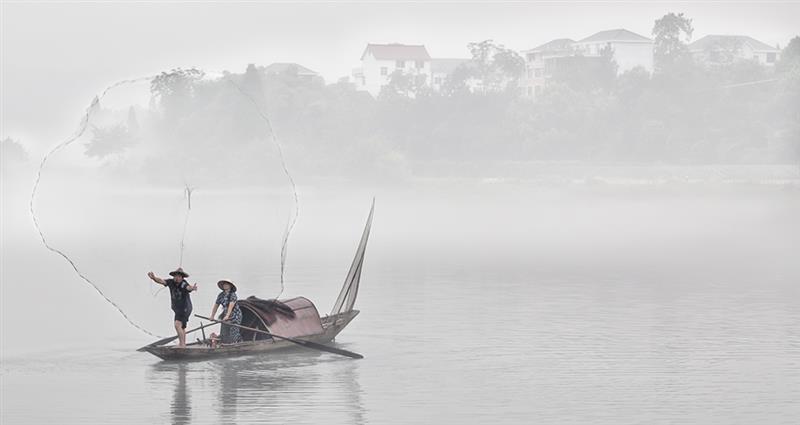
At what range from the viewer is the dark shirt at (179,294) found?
102 ft

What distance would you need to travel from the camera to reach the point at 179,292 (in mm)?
31109

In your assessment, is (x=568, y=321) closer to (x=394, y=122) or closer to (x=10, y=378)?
(x=10, y=378)

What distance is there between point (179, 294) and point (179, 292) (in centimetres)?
4

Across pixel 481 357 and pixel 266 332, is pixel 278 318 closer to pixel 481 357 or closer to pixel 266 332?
pixel 266 332

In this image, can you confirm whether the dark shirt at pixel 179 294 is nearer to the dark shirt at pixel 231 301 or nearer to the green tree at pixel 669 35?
the dark shirt at pixel 231 301

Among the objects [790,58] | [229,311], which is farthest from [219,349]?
[790,58]

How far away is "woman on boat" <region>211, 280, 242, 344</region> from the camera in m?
31.9

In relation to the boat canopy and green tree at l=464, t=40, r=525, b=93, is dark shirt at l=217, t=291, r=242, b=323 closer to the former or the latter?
the boat canopy

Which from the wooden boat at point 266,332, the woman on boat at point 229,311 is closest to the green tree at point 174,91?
the woman on boat at point 229,311

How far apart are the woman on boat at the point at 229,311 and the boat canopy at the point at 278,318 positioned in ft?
1.15

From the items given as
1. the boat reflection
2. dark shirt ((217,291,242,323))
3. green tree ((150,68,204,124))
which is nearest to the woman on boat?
dark shirt ((217,291,242,323))

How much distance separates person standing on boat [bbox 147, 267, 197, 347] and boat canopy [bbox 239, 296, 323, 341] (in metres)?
1.78

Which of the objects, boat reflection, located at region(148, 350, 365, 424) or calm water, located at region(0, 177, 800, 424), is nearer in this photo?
boat reflection, located at region(148, 350, 365, 424)

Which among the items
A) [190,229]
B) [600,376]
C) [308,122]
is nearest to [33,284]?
[190,229]
